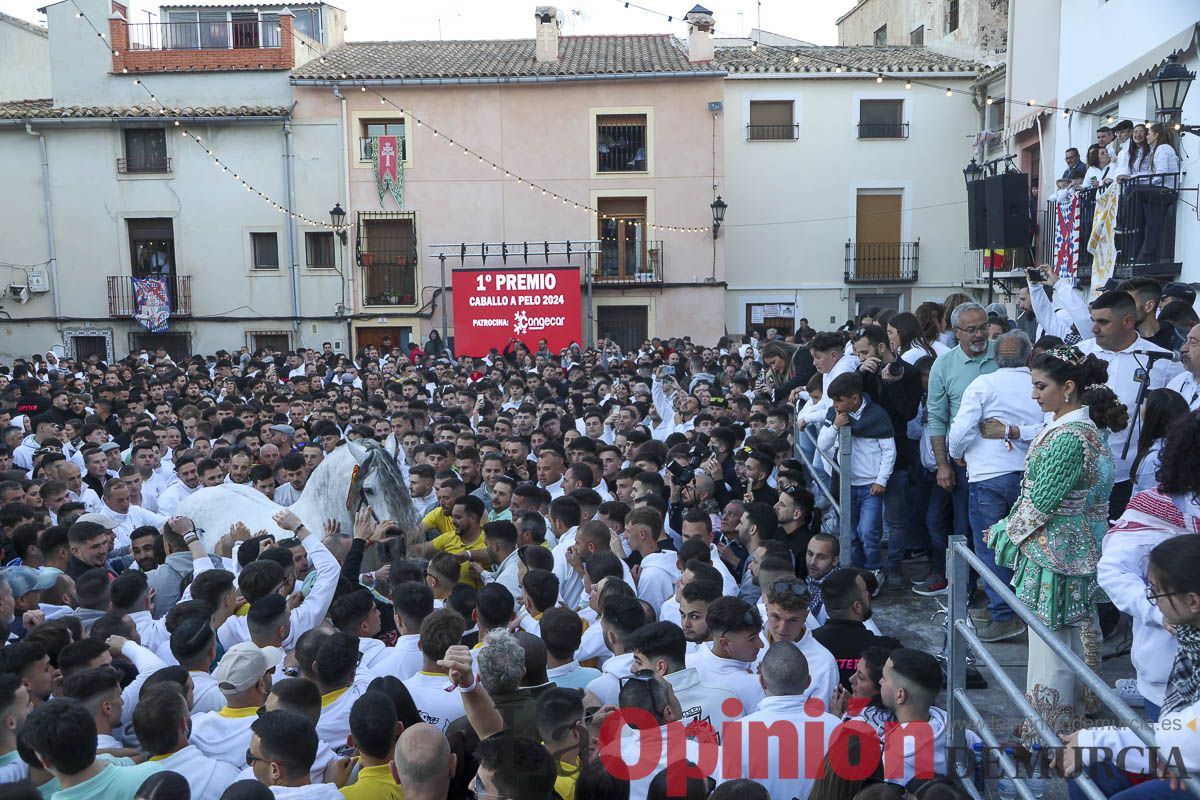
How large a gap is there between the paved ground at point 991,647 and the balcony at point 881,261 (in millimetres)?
19426

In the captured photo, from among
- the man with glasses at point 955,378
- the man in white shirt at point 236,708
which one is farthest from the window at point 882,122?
the man in white shirt at point 236,708

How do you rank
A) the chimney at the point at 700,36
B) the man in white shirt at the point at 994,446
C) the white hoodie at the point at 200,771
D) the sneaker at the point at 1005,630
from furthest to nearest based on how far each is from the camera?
1. the chimney at the point at 700,36
2. the man in white shirt at the point at 994,446
3. the sneaker at the point at 1005,630
4. the white hoodie at the point at 200,771

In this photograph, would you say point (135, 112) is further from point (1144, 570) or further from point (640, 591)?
point (1144, 570)

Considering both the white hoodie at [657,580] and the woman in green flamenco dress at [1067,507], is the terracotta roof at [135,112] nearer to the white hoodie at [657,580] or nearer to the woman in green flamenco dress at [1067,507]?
the white hoodie at [657,580]

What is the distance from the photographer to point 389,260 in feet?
79.8

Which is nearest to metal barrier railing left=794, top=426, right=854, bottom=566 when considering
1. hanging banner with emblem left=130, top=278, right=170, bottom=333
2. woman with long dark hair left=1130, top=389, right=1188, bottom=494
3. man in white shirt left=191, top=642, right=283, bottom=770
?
woman with long dark hair left=1130, top=389, right=1188, bottom=494

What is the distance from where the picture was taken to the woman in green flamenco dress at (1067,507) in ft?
13.3

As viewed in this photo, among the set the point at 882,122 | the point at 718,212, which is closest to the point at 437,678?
the point at 718,212

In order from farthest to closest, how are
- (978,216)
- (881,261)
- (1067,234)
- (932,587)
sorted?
1. (881,261)
2. (978,216)
3. (1067,234)
4. (932,587)

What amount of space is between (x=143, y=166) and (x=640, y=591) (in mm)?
22684

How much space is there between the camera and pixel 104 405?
459 inches

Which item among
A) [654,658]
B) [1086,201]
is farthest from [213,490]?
[1086,201]

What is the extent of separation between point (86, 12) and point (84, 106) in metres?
2.24

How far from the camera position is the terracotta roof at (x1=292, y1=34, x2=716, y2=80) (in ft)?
77.3
